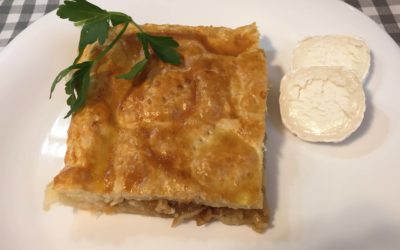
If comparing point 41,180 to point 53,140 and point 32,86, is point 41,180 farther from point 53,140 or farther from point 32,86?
point 32,86

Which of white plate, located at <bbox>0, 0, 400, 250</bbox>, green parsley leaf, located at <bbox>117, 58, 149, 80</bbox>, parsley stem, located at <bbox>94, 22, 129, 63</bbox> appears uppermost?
parsley stem, located at <bbox>94, 22, 129, 63</bbox>

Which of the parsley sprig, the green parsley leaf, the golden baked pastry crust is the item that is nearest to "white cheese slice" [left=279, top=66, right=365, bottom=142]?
the golden baked pastry crust

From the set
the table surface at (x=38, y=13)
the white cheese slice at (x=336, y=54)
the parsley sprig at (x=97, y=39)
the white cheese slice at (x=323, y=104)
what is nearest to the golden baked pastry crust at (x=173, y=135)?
the parsley sprig at (x=97, y=39)

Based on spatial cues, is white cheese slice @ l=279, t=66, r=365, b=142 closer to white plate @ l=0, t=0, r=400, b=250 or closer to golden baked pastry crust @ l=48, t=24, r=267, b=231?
white plate @ l=0, t=0, r=400, b=250

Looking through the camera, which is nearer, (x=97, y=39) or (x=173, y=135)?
(x=173, y=135)

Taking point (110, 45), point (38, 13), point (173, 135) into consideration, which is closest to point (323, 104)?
point (173, 135)

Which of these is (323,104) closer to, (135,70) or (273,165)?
(273,165)
